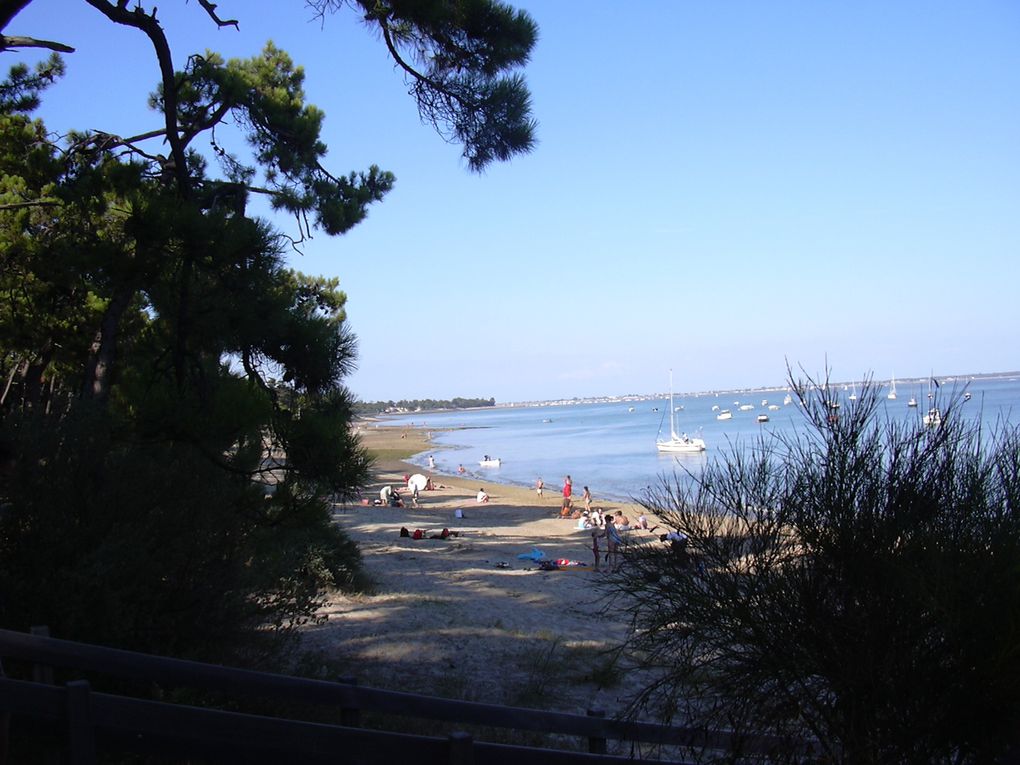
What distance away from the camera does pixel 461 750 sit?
299 centimetres

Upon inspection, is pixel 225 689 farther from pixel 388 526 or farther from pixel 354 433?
pixel 388 526

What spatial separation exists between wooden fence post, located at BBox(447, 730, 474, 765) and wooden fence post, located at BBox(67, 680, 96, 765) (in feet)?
3.71

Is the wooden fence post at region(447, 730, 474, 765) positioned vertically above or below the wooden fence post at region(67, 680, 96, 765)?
below

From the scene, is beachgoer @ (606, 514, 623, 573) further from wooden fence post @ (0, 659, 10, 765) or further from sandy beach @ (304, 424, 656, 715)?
wooden fence post @ (0, 659, 10, 765)

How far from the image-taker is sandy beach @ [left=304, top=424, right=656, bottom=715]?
7980 mm

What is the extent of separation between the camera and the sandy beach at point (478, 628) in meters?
7.98

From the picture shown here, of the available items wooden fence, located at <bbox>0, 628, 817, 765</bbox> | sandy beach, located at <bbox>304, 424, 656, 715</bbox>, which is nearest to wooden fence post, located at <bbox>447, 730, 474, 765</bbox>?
wooden fence, located at <bbox>0, 628, 817, 765</bbox>

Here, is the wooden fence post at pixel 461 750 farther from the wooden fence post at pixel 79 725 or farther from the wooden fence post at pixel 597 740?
the wooden fence post at pixel 597 740

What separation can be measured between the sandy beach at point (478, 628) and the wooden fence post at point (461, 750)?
1.92 m

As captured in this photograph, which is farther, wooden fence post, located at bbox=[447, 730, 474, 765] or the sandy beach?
the sandy beach

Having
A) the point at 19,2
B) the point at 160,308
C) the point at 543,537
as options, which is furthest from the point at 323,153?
the point at 543,537

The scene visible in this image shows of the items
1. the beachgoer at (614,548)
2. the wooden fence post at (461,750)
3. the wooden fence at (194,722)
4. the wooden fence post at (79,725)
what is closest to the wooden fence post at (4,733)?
the wooden fence at (194,722)

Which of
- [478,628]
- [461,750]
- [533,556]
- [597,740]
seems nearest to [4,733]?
[461,750]

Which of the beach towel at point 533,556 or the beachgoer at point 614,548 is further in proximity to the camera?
the beach towel at point 533,556
